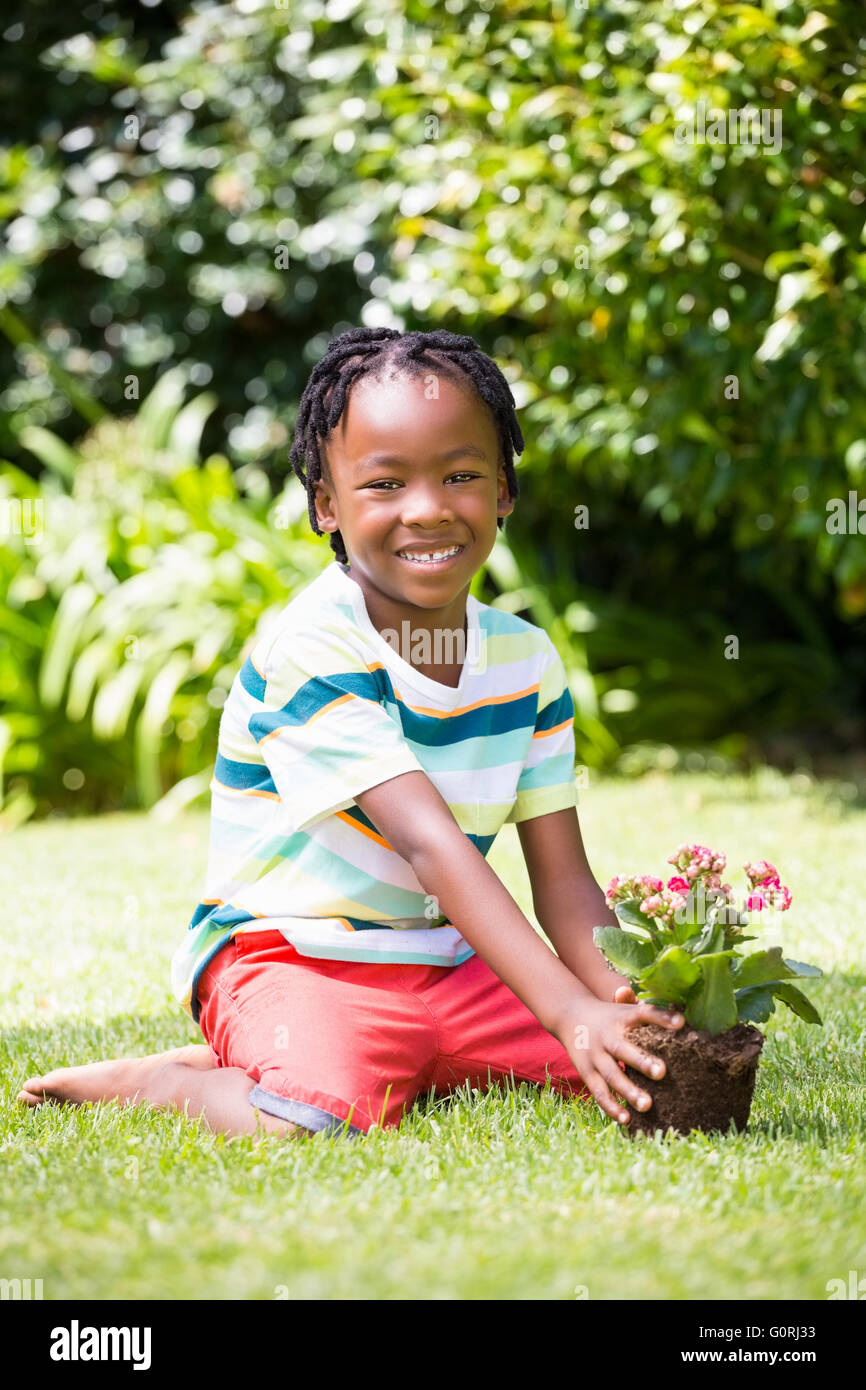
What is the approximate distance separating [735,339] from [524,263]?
0.83m

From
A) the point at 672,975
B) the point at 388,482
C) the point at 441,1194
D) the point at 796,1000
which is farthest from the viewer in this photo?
the point at 388,482

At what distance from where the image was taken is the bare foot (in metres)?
2.38

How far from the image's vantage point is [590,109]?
4734mm

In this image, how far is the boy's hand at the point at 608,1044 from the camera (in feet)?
6.81

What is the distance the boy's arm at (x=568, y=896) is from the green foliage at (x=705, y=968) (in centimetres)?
32

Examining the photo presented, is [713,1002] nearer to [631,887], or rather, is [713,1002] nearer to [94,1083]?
[631,887]

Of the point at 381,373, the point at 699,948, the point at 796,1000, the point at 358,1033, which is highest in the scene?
the point at 381,373

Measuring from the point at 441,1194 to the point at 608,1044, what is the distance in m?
0.35

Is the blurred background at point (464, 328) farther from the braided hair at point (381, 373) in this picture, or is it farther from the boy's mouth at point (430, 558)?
the boy's mouth at point (430, 558)

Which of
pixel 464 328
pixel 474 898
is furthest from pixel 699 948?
pixel 464 328

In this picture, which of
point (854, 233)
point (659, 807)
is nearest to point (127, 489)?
point (659, 807)

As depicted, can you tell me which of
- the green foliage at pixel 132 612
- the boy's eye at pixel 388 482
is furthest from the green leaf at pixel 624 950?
the green foliage at pixel 132 612

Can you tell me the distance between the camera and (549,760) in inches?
103
